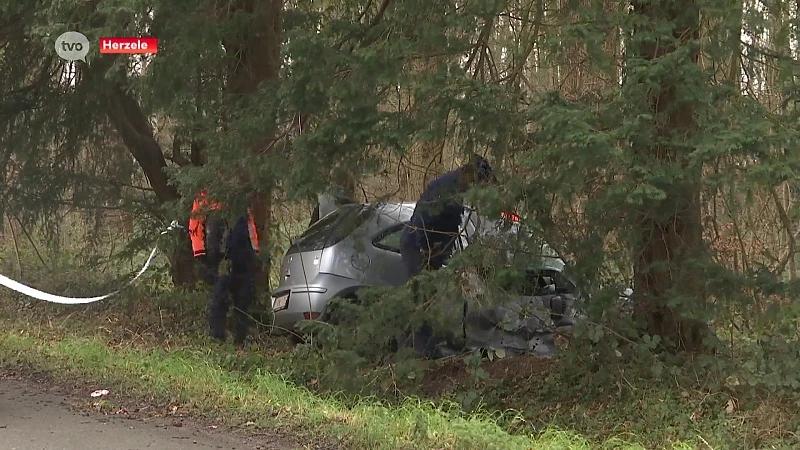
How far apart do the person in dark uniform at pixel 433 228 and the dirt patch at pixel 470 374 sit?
14.8 inches

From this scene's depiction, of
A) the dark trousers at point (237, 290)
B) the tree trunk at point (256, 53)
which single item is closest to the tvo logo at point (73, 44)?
the tree trunk at point (256, 53)

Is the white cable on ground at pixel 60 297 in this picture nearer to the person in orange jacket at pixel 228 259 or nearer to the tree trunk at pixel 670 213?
the person in orange jacket at pixel 228 259

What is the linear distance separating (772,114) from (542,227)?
79.9 inches

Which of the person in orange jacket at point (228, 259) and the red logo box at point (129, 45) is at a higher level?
the red logo box at point (129, 45)

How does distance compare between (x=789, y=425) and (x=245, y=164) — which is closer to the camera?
(x=789, y=425)

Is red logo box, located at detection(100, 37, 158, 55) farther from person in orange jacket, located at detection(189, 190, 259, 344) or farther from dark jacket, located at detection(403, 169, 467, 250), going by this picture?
dark jacket, located at detection(403, 169, 467, 250)

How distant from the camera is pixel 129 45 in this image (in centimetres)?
930

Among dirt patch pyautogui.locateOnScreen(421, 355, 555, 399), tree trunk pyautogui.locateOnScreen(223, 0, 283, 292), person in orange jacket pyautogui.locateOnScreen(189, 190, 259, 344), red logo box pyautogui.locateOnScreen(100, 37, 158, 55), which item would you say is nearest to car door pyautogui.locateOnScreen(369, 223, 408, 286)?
dirt patch pyautogui.locateOnScreen(421, 355, 555, 399)

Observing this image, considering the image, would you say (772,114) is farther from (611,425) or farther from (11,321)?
(11,321)

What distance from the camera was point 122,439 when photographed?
6195mm

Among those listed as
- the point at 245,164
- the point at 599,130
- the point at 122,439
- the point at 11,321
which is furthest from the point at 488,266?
the point at 11,321

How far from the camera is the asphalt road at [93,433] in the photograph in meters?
6.04

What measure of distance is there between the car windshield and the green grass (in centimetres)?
159

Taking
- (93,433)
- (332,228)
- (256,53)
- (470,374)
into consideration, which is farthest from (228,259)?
(93,433)
